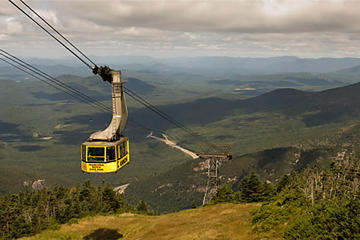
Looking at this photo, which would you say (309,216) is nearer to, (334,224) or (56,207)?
(334,224)

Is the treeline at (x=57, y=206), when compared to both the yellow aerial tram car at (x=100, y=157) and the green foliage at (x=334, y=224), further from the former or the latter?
the green foliage at (x=334, y=224)

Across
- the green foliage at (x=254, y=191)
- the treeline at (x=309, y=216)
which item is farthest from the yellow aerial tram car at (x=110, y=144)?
the green foliage at (x=254, y=191)

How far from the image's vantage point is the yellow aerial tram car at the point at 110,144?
104 feet

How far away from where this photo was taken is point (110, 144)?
3222 centimetres

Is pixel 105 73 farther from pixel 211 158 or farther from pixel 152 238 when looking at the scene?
pixel 211 158

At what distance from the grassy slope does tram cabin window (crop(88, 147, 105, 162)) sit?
14.9 meters

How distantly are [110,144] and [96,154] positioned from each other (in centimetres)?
200

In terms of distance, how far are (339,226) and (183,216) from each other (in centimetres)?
4333

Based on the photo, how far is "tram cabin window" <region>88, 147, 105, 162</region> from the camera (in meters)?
32.3

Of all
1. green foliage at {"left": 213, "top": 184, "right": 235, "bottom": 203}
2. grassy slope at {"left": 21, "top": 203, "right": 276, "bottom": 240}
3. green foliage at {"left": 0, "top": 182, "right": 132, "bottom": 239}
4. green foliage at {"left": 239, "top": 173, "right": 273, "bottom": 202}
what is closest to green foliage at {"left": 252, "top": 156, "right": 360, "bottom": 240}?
grassy slope at {"left": 21, "top": 203, "right": 276, "bottom": 240}

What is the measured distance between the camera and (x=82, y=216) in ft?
239

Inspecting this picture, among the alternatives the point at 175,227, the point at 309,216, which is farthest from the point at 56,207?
the point at 309,216

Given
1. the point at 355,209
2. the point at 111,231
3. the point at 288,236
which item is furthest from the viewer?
the point at 111,231

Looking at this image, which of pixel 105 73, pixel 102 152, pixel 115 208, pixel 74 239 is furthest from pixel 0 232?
pixel 105 73
